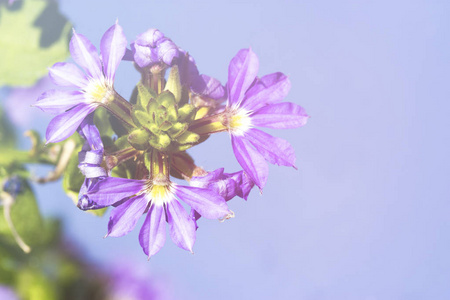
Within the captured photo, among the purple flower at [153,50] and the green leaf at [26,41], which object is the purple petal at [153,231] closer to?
the purple flower at [153,50]

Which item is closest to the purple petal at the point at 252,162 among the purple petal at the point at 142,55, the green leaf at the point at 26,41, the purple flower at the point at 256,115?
the purple flower at the point at 256,115

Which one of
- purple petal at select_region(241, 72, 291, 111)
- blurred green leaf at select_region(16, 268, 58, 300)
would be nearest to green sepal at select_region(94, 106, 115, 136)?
purple petal at select_region(241, 72, 291, 111)

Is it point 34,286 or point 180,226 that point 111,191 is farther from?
point 34,286

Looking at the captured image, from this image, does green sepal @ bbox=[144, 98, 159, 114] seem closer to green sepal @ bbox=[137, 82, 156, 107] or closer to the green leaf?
green sepal @ bbox=[137, 82, 156, 107]

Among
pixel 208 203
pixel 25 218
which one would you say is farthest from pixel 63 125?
pixel 25 218

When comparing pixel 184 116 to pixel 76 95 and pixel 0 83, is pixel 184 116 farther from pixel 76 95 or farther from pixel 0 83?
pixel 0 83

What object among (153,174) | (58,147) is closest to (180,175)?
(153,174)

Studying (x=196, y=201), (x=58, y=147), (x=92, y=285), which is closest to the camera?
(x=196, y=201)
